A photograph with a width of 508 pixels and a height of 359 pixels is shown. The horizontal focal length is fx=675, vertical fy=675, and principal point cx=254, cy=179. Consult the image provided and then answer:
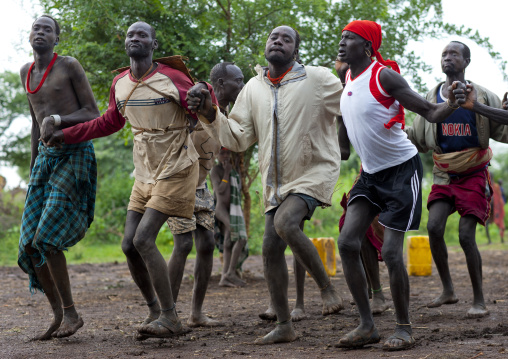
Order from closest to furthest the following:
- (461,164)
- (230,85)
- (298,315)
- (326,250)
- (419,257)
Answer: (298,315) → (461,164) → (230,85) → (326,250) → (419,257)

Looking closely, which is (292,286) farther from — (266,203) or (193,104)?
(193,104)

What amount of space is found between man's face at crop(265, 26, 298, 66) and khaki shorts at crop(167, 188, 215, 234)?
1501 millimetres

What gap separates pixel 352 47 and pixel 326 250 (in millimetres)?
4935

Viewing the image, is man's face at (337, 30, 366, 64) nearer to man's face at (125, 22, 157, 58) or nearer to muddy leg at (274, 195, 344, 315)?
muddy leg at (274, 195, 344, 315)

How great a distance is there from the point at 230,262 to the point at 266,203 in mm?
3950

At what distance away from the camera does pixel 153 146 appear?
4.96m

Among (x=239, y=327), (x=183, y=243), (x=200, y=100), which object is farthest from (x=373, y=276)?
(x=200, y=100)

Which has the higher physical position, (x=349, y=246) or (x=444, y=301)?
(x=349, y=246)

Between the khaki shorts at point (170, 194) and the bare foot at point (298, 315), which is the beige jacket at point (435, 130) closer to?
the bare foot at point (298, 315)

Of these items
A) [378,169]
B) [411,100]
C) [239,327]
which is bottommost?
[239,327]

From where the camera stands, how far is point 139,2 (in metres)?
7.84

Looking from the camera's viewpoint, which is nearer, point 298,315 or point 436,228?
point 298,315

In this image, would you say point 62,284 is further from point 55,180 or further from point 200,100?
point 200,100

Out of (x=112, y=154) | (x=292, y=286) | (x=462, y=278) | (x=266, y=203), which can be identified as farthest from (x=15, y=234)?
(x=266, y=203)
